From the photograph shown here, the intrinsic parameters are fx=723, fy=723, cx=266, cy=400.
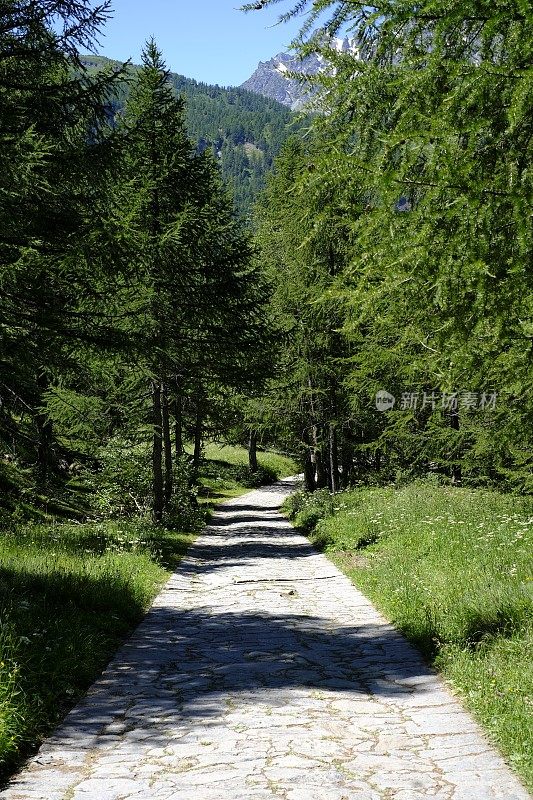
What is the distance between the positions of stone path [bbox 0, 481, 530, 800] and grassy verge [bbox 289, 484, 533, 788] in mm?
244

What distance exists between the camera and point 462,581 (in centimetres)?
923

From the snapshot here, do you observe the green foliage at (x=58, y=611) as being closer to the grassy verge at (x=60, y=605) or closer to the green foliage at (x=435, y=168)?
the grassy verge at (x=60, y=605)

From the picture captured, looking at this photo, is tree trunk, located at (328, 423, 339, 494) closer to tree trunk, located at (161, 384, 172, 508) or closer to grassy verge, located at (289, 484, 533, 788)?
grassy verge, located at (289, 484, 533, 788)

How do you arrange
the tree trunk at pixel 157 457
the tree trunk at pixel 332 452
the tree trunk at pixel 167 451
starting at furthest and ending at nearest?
the tree trunk at pixel 332 452 < the tree trunk at pixel 167 451 < the tree trunk at pixel 157 457

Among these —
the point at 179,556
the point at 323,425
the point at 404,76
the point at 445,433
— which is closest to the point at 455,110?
the point at 404,76

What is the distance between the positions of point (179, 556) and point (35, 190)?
870cm

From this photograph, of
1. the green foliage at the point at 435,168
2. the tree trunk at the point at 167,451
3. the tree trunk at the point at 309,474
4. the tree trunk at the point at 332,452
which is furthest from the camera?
the tree trunk at the point at 309,474

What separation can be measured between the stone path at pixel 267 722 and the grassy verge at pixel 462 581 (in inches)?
9.6

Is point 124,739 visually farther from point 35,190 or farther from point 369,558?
point 369,558

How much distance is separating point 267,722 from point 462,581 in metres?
4.33

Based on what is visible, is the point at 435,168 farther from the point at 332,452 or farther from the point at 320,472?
the point at 320,472

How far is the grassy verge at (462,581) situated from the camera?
18.7 feet

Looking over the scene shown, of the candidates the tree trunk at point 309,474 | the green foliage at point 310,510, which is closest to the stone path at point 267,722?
the green foliage at point 310,510

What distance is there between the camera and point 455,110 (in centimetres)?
434
